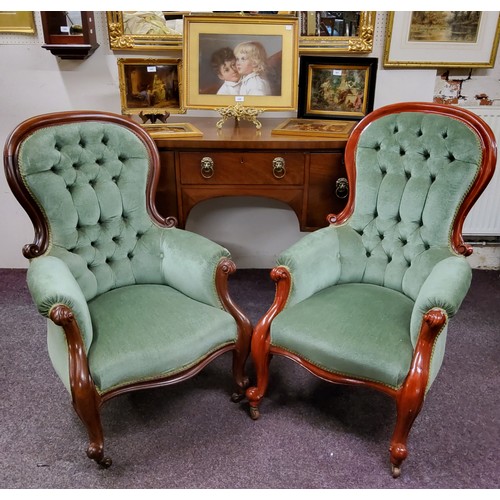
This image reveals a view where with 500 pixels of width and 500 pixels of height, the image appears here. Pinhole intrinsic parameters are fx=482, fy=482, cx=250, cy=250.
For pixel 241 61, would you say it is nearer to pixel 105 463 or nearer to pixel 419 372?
pixel 419 372

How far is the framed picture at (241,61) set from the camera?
2314 millimetres

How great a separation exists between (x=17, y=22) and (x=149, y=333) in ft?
6.22

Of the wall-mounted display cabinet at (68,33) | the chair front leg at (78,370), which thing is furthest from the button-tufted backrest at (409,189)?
the wall-mounted display cabinet at (68,33)

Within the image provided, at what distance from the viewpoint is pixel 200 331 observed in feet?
5.71

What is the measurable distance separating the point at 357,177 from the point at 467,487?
1.23 m

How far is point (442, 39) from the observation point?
8.27 feet

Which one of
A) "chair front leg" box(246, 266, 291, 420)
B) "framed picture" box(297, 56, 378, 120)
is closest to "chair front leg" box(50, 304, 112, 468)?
"chair front leg" box(246, 266, 291, 420)

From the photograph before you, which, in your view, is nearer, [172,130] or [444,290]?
[444,290]

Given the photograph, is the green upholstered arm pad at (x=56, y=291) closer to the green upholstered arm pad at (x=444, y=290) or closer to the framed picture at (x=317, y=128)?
the green upholstered arm pad at (x=444, y=290)

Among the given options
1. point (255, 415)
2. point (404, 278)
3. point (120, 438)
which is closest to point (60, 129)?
point (120, 438)

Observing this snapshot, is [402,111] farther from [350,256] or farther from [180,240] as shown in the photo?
[180,240]

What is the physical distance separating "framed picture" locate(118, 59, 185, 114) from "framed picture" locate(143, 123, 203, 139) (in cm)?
18

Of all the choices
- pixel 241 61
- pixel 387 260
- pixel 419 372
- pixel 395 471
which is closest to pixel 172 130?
pixel 241 61

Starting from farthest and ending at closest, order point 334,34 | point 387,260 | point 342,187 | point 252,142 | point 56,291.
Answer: point 334,34, point 342,187, point 252,142, point 387,260, point 56,291
